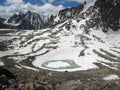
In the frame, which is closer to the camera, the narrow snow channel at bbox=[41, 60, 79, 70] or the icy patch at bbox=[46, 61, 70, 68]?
the narrow snow channel at bbox=[41, 60, 79, 70]

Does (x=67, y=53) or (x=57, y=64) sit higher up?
(x=67, y=53)

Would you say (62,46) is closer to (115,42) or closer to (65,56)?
(65,56)

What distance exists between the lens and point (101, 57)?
140m

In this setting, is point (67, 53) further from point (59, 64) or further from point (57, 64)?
point (57, 64)

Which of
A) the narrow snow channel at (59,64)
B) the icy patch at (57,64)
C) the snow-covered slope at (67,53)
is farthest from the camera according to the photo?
the snow-covered slope at (67,53)

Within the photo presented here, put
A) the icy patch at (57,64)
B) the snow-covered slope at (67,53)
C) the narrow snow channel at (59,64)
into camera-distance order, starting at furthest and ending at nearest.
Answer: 1. the snow-covered slope at (67,53)
2. the icy patch at (57,64)
3. the narrow snow channel at (59,64)

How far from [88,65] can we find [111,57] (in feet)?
83.2

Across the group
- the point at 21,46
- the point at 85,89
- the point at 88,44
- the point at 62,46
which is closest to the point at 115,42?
the point at 88,44

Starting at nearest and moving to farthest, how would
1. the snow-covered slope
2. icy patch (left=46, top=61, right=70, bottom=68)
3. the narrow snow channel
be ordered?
the narrow snow channel
icy patch (left=46, top=61, right=70, bottom=68)
the snow-covered slope

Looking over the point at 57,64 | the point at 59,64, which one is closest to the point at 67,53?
the point at 59,64

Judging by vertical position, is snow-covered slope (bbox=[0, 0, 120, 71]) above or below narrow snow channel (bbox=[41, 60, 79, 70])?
above

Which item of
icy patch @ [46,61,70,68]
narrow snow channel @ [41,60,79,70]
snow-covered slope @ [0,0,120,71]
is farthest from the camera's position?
snow-covered slope @ [0,0,120,71]

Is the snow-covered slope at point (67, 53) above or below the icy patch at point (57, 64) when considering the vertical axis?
above

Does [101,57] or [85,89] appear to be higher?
[85,89]
